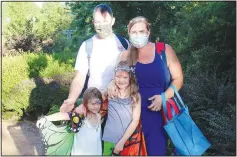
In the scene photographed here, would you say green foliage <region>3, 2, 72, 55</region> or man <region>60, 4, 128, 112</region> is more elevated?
green foliage <region>3, 2, 72, 55</region>

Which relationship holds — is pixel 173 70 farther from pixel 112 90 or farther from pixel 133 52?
pixel 112 90

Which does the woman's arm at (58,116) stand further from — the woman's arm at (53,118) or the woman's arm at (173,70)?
the woman's arm at (173,70)

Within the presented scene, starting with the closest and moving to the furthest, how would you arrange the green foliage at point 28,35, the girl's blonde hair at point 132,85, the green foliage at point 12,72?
the girl's blonde hair at point 132,85
the green foliage at point 12,72
the green foliage at point 28,35

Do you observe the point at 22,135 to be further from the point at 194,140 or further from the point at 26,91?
the point at 194,140

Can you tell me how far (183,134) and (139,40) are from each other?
778mm

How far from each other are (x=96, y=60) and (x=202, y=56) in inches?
153

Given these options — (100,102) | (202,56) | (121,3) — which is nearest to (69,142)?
(100,102)

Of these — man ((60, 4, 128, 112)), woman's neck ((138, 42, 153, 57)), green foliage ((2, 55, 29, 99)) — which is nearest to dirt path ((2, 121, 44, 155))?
green foliage ((2, 55, 29, 99))

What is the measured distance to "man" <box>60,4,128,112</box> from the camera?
110 inches

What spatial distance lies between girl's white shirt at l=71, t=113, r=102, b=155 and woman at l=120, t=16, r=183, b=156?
0.38 meters

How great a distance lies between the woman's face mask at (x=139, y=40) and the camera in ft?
8.82

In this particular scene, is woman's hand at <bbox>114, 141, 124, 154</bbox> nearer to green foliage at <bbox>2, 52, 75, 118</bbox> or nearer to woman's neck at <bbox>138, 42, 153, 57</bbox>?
woman's neck at <bbox>138, 42, 153, 57</bbox>

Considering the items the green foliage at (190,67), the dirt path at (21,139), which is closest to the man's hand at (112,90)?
the green foliage at (190,67)

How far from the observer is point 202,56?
6.29m
